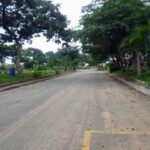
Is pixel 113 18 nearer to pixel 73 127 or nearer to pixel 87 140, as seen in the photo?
pixel 73 127

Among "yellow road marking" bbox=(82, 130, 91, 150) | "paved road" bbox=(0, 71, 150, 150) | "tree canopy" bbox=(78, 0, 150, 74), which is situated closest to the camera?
"yellow road marking" bbox=(82, 130, 91, 150)

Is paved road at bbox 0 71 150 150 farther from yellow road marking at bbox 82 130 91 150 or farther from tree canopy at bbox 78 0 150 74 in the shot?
tree canopy at bbox 78 0 150 74

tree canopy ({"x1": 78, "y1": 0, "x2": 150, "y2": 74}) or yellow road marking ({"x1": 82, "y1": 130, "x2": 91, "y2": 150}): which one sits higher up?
tree canopy ({"x1": 78, "y1": 0, "x2": 150, "y2": 74})

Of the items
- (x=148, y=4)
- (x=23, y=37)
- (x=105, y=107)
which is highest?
(x=148, y=4)

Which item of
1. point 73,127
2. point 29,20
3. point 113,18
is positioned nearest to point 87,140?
point 73,127

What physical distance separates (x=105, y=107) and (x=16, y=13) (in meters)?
24.1

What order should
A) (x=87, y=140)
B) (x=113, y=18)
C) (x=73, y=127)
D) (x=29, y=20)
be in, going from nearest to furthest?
(x=87, y=140), (x=73, y=127), (x=113, y=18), (x=29, y=20)

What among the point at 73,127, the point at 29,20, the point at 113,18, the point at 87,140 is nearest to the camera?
the point at 87,140

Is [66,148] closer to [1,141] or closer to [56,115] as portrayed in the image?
[1,141]

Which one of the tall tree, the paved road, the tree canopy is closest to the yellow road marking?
the paved road

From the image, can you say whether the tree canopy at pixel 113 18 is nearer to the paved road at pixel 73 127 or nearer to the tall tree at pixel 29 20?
the tall tree at pixel 29 20

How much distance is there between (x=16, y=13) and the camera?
107 feet

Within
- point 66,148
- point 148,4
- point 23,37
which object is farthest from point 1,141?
point 23,37

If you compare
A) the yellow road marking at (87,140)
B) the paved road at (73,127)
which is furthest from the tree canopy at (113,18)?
the yellow road marking at (87,140)
